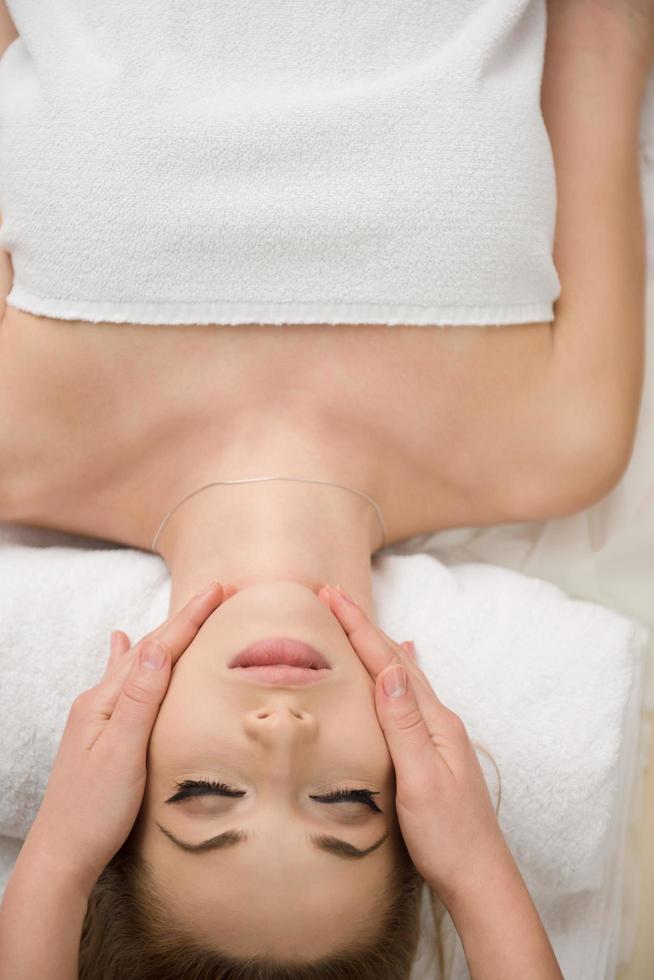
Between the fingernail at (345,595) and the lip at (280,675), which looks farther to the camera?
the fingernail at (345,595)

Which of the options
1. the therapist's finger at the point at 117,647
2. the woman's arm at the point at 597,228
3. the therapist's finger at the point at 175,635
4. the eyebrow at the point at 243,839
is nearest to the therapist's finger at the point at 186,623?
Answer: the therapist's finger at the point at 175,635

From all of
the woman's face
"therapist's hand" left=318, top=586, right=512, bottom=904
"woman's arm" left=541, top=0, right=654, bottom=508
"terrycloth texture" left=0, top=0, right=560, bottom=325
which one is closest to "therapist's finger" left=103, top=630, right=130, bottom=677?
the woman's face

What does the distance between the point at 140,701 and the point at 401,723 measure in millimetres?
308

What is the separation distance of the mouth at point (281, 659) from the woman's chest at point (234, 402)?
0.36m

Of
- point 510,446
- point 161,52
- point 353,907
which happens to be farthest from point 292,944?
point 161,52

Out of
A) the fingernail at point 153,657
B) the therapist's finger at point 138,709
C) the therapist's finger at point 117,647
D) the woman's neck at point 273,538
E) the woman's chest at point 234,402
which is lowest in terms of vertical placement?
the therapist's finger at point 117,647

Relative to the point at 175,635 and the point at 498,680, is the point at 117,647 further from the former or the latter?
the point at 498,680

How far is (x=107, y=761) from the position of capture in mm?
1164

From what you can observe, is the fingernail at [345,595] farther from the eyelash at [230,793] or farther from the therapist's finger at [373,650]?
the eyelash at [230,793]

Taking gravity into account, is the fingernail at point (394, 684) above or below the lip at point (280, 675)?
below

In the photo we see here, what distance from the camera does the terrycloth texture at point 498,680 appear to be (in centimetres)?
143

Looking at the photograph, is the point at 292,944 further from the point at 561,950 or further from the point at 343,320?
the point at 343,320

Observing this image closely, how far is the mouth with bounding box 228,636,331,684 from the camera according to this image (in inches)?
44.6

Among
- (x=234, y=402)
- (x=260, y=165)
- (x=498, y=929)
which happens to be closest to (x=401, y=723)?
(x=498, y=929)
